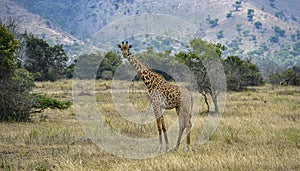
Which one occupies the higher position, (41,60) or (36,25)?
(36,25)

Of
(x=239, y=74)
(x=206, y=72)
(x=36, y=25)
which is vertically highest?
(x=36, y=25)

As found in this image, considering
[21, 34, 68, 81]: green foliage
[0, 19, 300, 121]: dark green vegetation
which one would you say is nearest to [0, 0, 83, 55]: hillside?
[0, 19, 300, 121]: dark green vegetation

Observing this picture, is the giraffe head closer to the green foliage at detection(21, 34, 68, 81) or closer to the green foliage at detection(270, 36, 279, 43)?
the green foliage at detection(21, 34, 68, 81)

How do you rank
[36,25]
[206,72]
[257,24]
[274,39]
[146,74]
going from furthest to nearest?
[257,24]
[274,39]
[36,25]
[206,72]
[146,74]

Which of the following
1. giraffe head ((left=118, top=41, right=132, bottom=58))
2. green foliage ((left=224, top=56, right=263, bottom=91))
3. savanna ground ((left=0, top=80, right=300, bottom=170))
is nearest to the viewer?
savanna ground ((left=0, top=80, right=300, bottom=170))

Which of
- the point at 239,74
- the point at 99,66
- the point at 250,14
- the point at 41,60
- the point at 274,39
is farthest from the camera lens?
the point at 250,14

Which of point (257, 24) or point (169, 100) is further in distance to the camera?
point (257, 24)

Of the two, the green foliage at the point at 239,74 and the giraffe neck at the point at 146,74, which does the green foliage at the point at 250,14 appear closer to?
the green foliage at the point at 239,74

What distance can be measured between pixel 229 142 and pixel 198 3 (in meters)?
170

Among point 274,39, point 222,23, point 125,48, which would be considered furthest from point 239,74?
point 222,23

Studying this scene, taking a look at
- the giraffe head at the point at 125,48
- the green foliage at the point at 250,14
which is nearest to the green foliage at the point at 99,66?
the giraffe head at the point at 125,48

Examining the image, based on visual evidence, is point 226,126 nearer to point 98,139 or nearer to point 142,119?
point 142,119

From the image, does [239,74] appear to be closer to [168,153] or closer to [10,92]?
[10,92]

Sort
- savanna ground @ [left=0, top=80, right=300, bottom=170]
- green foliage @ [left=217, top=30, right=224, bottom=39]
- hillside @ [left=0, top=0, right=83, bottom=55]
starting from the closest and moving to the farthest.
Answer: savanna ground @ [left=0, top=80, right=300, bottom=170] < hillside @ [left=0, top=0, right=83, bottom=55] < green foliage @ [left=217, top=30, right=224, bottom=39]
